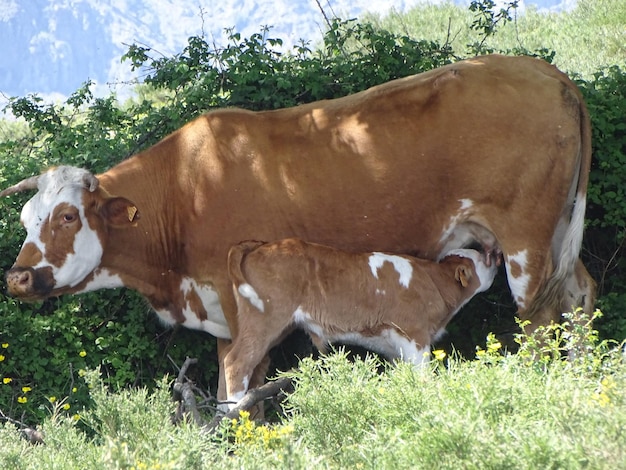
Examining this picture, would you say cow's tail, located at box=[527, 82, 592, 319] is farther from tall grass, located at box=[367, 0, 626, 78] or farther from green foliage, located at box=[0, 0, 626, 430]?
tall grass, located at box=[367, 0, 626, 78]

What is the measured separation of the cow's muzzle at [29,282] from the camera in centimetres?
823

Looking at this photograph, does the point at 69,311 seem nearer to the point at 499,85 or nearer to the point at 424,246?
the point at 424,246

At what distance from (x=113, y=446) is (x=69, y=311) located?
16.2ft

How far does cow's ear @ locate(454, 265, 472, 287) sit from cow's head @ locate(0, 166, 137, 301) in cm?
264

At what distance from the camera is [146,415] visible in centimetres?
639

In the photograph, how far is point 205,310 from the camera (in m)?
8.71

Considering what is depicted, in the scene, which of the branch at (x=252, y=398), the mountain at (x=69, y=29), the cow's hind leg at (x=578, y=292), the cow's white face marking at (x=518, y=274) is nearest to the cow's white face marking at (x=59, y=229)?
the branch at (x=252, y=398)

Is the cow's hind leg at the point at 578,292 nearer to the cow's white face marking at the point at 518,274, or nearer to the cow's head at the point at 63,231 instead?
the cow's white face marking at the point at 518,274

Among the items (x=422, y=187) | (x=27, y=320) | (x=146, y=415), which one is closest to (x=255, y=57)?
(x=422, y=187)

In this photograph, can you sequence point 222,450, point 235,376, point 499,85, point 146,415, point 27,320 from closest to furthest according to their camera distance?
point 222,450, point 146,415, point 235,376, point 499,85, point 27,320

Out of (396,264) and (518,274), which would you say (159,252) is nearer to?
(396,264)

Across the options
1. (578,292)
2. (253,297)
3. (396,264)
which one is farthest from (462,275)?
(253,297)

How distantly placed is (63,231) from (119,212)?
1.57 feet

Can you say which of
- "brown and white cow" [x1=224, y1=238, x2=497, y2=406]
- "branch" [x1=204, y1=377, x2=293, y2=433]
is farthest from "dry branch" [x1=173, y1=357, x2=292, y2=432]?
"brown and white cow" [x1=224, y1=238, x2=497, y2=406]
